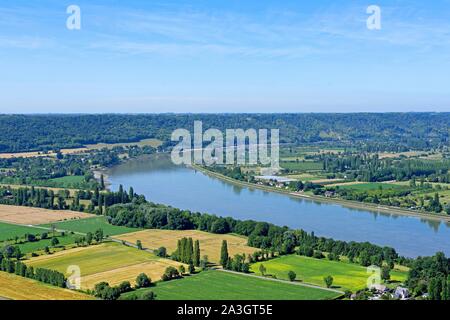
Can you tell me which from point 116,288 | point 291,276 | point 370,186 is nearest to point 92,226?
point 116,288

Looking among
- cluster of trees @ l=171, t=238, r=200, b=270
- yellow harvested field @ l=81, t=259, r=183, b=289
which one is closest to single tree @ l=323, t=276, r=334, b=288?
cluster of trees @ l=171, t=238, r=200, b=270

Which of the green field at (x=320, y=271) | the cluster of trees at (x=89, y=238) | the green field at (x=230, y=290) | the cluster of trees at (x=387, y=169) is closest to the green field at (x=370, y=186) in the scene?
the cluster of trees at (x=387, y=169)

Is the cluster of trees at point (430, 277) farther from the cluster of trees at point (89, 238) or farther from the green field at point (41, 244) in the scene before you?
the green field at point (41, 244)

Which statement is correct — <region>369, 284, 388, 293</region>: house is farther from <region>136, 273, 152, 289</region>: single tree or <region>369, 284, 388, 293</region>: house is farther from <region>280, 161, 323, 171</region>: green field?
<region>280, 161, 323, 171</region>: green field

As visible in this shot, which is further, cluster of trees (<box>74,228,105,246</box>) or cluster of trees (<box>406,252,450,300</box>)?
cluster of trees (<box>74,228,105,246</box>)

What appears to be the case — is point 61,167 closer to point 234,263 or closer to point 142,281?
point 234,263

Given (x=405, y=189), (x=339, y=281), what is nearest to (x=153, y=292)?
(x=339, y=281)
